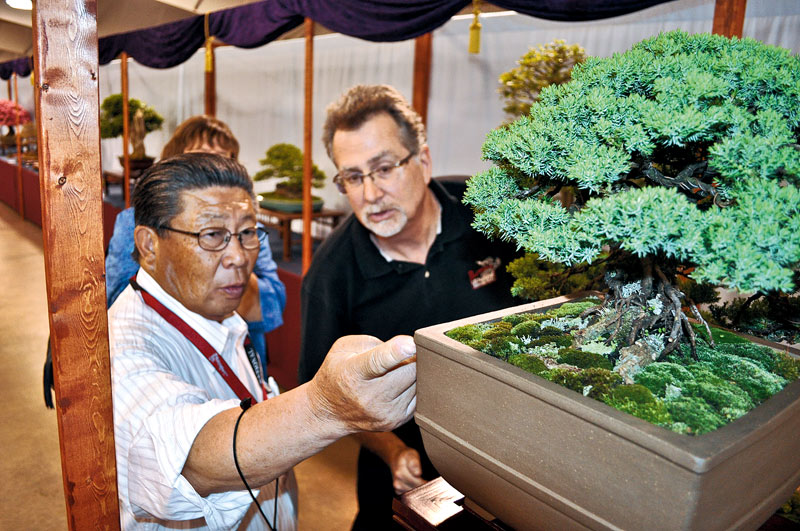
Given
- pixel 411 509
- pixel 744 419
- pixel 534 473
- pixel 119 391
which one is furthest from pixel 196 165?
pixel 744 419

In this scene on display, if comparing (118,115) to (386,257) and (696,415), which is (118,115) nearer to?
(386,257)

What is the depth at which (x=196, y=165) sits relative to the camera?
1287mm

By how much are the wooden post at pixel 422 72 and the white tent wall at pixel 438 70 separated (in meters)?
0.04

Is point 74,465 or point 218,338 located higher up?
point 74,465

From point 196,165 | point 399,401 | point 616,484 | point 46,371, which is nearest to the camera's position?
point 616,484

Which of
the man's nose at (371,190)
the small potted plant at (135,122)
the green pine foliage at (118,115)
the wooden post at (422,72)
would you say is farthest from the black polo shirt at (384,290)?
the green pine foliage at (118,115)

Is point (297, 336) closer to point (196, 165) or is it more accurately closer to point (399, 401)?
point (196, 165)

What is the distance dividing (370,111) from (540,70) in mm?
1229

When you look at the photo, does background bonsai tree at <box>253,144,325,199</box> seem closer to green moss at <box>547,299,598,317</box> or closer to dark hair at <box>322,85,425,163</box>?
dark hair at <box>322,85,425,163</box>

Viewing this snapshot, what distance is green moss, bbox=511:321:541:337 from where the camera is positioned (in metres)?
0.79

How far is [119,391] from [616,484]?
31.6 inches

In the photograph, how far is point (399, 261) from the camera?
5.27ft

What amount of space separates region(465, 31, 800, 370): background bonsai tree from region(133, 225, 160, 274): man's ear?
2.72 ft

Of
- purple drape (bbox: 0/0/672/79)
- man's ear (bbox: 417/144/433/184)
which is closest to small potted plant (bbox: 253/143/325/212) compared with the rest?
purple drape (bbox: 0/0/672/79)
